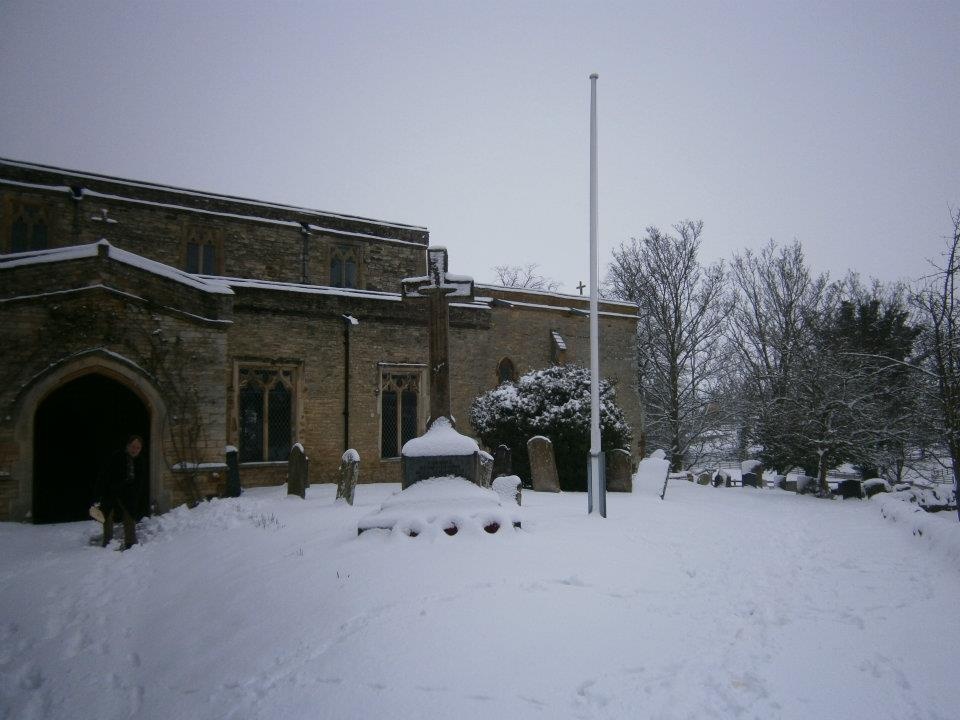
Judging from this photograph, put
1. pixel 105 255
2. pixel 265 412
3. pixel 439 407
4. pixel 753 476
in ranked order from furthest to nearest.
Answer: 1. pixel 753 476
2. pixel 265 412
3. pixel 105 255
4. pixel 439 407

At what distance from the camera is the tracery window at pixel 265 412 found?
14.2 meters

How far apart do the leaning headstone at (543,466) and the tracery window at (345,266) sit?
34.1 ft

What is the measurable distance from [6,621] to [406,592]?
410 cm

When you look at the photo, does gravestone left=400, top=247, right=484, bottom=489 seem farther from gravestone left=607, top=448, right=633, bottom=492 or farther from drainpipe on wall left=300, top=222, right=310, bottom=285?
drainpipe on wall left=300, top=222, right=310, bottom=285

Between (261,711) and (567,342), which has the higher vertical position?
(567,342)

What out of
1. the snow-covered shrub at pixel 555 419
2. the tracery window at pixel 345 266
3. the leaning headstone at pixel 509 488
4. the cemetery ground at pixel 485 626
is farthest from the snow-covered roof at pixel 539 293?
the cemetery ground at pixel 485 626

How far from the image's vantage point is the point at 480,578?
4.95 metres

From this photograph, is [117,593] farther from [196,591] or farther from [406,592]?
[406,592]

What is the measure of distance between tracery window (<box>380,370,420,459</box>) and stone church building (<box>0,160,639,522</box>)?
39mm

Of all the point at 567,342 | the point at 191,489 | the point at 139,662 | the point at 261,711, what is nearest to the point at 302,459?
the point at 191,489

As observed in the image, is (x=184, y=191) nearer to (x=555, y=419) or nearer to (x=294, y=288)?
(x=294, y=288)

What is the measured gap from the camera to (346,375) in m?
15.2

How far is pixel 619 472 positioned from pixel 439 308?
636 centimetres

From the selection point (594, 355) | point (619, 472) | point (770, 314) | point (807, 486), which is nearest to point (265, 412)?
point (619, 472)
